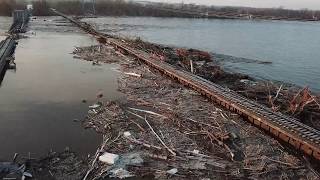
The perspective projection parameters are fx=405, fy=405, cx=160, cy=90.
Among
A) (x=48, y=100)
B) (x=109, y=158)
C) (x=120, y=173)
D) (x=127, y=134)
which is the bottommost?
(x=120, y=173)

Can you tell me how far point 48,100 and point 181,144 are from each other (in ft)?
24.4

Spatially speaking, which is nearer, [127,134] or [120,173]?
[120,173]

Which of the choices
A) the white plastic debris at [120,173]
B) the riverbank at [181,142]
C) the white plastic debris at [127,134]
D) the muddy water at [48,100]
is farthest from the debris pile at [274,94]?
the white plastic debris at [120,173]

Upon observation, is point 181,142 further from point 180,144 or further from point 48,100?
point 48,100

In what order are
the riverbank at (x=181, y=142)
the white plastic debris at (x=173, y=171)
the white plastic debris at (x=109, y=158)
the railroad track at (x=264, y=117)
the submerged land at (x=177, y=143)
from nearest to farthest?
the white plastic debris at (x=173, y=171) → the submerged land at (x=177, y=143) → the riverbank at (x=181, y=142) → the white plastic debris at (x=109, y=158) → the railroad track at (x=264, y=117)

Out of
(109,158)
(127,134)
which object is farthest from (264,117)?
(109,158)

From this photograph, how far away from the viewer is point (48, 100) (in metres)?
17.2

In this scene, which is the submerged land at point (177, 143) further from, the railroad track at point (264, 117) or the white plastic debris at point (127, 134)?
the railroad track at point (264, 117)

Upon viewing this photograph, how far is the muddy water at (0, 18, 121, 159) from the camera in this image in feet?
40.9

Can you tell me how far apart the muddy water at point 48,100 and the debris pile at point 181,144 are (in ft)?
2.88

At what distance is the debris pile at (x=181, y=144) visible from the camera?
34.9 ft

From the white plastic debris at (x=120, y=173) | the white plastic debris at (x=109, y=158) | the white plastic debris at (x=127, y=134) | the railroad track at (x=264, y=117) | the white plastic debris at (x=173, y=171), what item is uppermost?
the railroad track at (x=264, y=117)

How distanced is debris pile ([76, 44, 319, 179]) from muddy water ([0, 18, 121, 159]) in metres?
0.88

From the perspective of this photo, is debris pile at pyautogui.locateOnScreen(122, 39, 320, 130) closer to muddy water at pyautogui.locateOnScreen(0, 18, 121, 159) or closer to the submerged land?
the submerged land
